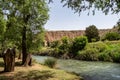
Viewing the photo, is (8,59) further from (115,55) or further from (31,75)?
(115,55)

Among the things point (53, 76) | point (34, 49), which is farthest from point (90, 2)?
point (34, 49)

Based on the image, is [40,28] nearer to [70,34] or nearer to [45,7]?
[45,7]

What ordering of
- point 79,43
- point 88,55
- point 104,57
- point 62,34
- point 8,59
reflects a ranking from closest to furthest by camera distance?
point 8,59 → point 104,57 → point 88,55 → point 79,43 → point 62,34

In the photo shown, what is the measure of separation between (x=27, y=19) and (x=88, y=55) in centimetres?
2484

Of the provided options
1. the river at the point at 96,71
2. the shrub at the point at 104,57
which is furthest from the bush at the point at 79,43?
the river at the point at 96,71

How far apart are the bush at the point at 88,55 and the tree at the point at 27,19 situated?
2176 centimetres

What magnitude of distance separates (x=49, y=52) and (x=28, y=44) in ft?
125

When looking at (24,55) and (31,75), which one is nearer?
(31,75)

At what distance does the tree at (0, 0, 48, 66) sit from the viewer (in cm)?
2698

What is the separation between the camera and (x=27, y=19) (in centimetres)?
2773

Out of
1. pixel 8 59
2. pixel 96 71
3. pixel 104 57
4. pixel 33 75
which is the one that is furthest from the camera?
pixel 104 57

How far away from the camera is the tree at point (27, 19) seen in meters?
27.0

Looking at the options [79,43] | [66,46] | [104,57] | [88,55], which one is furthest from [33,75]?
[66,46]

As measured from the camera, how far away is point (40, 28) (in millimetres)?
28562
